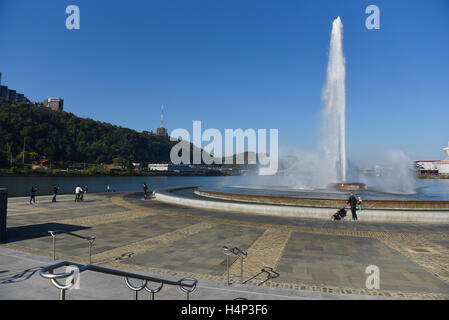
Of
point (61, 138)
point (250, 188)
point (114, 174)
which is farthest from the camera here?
point (61, 138)

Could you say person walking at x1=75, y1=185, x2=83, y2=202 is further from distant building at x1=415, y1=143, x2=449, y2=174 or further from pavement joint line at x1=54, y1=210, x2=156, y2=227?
distant building at x1=415, y1=143, x2=449, y2=174

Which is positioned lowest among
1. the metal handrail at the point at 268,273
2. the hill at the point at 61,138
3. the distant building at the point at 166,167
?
the metal handrail at the point at 268,273

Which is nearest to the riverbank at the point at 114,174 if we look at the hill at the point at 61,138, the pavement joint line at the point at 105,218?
the hill at the point at 61,138

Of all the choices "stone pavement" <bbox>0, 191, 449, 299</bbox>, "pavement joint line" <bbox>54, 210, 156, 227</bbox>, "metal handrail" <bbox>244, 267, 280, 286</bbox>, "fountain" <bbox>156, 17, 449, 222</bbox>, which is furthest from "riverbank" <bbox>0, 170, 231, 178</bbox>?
"metal handrail" <bbox>244, 267, 280, 286</bbox>

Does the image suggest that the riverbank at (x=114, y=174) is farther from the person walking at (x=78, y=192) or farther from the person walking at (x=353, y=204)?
the person walking at (x=353, y=204)

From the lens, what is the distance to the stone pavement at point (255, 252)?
571 cm

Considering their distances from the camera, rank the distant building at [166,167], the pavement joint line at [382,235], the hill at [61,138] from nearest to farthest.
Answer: the pavement joint line at [382,235]
the hill at [61,138]
the distant building at [166,167]

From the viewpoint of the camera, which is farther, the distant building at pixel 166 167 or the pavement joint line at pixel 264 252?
the distant building at pixel 166 167

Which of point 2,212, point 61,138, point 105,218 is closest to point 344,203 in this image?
point 105,218

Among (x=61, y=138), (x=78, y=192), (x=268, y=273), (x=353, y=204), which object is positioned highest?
(x=61, y=138)

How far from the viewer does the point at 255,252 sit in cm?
862

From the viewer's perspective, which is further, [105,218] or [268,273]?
[105,218]

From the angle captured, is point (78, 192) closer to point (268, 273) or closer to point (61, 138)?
point (268, 273)
